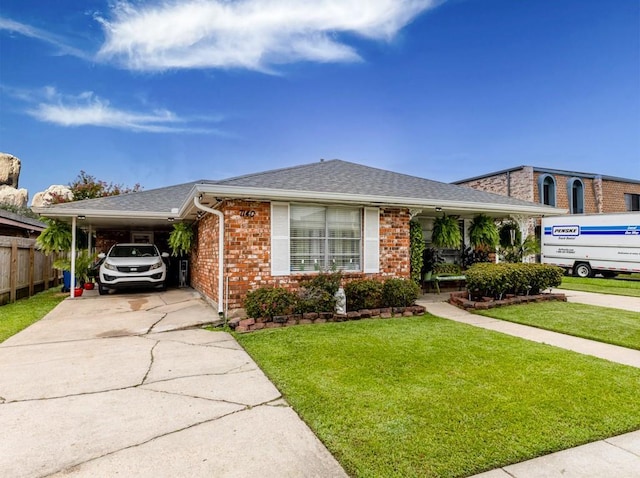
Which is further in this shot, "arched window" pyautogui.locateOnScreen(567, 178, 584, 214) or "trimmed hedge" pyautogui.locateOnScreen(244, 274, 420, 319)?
"arched window" pyautogui.locateOnScreen(567, 178, 584, 214)

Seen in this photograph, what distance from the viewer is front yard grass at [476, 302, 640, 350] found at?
5.85 meters

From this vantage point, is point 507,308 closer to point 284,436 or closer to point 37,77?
point 284,436

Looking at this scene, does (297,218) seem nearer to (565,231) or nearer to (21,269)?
(21,269)

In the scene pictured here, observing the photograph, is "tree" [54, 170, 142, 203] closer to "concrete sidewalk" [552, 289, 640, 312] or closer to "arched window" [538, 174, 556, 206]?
"concrete sidewalk" [552, 289, 640, 312]

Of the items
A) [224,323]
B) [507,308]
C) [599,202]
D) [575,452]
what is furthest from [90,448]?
[599,202]

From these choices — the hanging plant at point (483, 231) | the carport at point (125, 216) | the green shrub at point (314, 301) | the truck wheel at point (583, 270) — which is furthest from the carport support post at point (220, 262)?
the truck wheel at point (583, 270)

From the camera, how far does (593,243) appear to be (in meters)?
15.8

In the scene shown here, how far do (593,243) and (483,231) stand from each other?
9.13 meters

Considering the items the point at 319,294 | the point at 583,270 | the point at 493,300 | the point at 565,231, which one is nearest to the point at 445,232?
the point at 493,300

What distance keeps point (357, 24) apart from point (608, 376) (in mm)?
10922

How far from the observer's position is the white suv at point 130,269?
34.0 ft

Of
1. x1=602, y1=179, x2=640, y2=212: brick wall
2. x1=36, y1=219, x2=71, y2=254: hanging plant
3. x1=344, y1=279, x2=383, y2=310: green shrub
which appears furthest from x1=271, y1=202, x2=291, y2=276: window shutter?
x1=602, y1=179, x2=640, y2=212: brick wall

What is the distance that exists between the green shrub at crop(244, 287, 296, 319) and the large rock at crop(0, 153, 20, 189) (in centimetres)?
5373

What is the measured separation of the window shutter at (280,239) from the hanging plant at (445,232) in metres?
4.76
